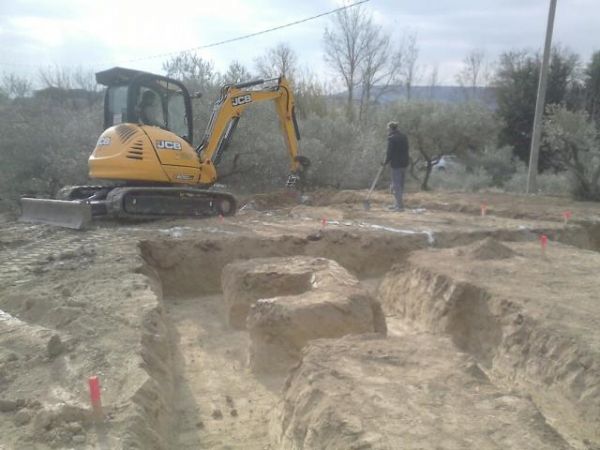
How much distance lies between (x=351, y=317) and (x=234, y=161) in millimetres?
12097

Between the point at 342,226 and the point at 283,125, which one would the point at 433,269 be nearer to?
the point at 342,226

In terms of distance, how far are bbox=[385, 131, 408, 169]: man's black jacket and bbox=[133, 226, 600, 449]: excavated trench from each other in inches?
117

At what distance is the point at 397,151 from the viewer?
1133 cm

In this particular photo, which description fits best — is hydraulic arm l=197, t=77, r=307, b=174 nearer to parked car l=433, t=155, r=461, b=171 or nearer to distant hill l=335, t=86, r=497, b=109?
parked car l=433, t=155, r=461, b=171

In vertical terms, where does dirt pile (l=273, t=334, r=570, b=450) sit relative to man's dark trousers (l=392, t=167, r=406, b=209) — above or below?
below

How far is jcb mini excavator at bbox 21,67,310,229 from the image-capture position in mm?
8898

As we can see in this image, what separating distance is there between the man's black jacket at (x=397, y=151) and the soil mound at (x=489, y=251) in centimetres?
473

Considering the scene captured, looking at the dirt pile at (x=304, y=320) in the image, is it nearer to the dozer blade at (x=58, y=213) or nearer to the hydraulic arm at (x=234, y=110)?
the dozer blade at (x=58, y=213)

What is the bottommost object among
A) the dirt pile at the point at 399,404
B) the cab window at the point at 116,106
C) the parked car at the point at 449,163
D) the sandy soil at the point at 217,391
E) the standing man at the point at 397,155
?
the sandy soil at the point at 217,391

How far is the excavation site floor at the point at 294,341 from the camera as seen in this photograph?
2.93m

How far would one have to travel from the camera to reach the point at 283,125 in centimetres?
1141

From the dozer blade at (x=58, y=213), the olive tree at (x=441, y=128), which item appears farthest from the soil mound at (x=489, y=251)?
the olive tree at (x=441, y=128)

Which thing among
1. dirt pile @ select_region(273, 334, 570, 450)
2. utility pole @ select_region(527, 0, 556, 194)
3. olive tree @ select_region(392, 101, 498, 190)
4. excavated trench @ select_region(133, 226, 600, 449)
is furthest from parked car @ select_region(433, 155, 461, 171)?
dirt pile @ select_region(273, 334, 570, 450)

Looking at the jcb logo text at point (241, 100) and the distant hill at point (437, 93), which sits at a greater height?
the distant hill at point (437, 93)
